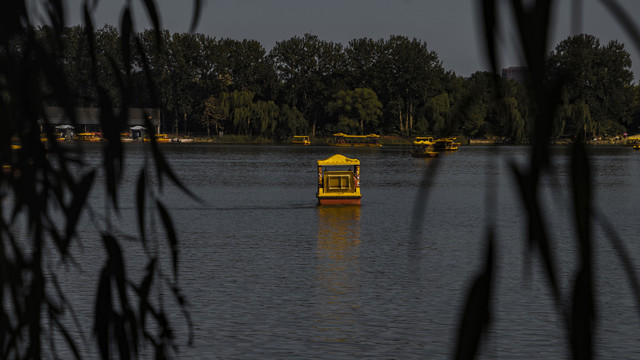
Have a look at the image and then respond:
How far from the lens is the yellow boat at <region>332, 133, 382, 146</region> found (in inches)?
5758

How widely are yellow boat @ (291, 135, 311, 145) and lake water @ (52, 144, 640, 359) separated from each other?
108 m

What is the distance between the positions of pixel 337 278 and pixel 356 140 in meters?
130

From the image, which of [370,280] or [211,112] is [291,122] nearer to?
[211,112]

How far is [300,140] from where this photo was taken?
6048 inches

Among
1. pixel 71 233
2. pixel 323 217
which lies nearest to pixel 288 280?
pixel 323 217

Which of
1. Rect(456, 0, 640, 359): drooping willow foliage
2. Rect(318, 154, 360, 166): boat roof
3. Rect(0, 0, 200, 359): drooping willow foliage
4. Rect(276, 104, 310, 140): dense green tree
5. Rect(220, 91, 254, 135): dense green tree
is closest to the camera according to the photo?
Rect(456, 0, 640, 359): drooping willow foliage

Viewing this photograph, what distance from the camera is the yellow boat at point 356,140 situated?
146 metres

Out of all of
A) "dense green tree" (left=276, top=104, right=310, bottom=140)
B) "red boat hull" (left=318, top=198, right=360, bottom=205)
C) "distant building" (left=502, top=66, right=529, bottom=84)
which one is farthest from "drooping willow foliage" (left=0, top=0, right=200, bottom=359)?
"dense green tree" (left=276, top=104, right=310, bottom=140)

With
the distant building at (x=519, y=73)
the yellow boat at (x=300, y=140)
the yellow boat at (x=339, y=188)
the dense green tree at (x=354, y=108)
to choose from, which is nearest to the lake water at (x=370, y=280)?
the distant building at (x=519, y=73)

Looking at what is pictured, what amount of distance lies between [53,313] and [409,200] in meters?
43.2

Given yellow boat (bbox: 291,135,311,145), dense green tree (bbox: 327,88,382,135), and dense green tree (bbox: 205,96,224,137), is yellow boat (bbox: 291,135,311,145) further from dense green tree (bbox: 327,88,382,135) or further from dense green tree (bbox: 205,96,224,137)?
dense green tree (bbox: 205,96,224,137)

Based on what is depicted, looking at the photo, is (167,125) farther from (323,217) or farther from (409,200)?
(323,217)

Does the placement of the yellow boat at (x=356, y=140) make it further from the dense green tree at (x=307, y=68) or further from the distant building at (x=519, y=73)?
the distant building at (x=519, y=73)

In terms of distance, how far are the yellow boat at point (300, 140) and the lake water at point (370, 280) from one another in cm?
10787
